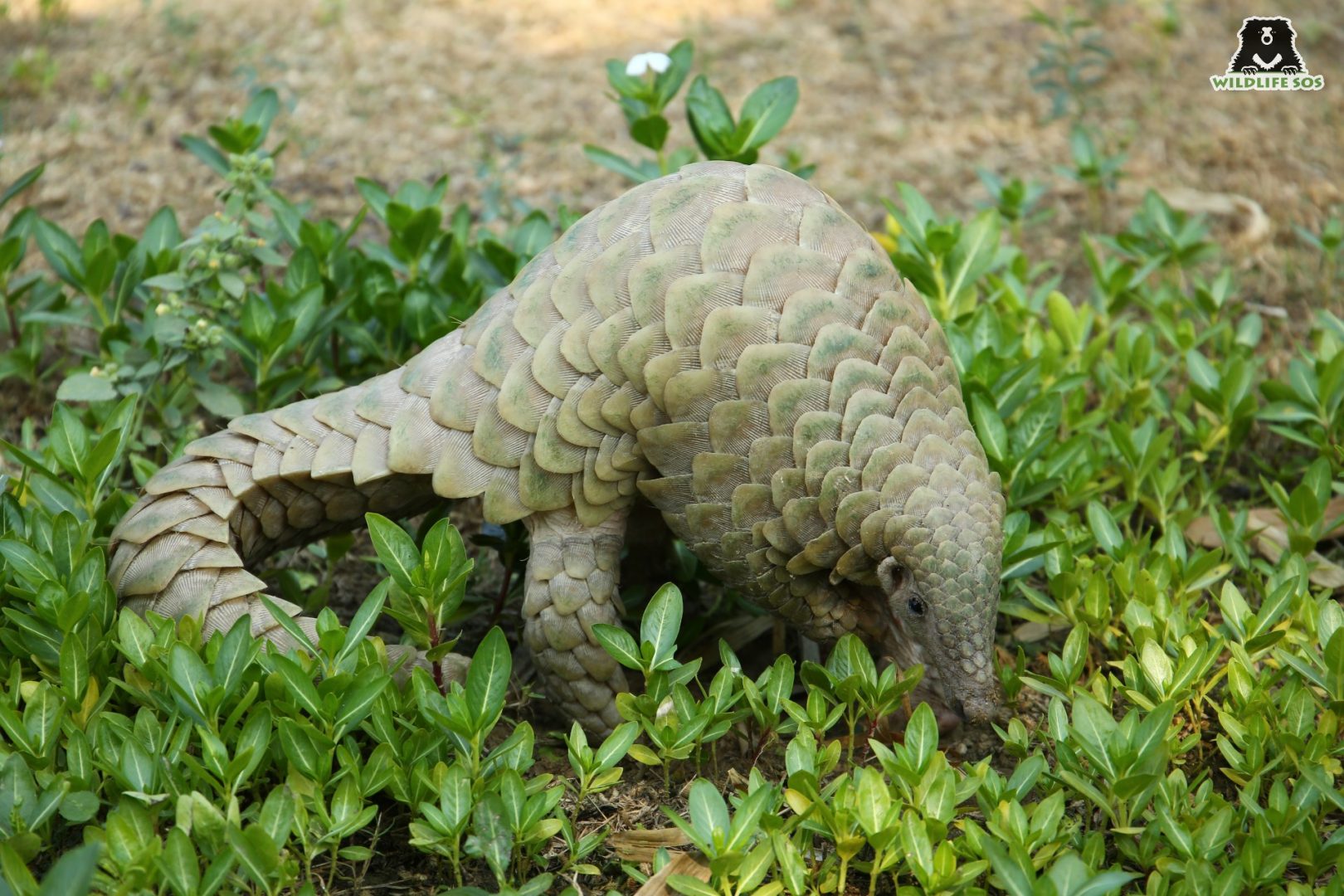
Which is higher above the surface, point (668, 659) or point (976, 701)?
point (668, 659)

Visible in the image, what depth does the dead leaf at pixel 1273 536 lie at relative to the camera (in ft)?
13.0

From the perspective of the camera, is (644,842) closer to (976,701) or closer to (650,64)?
(976,701)

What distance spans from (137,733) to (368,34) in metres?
4.89

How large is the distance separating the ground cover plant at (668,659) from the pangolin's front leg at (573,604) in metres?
0.15

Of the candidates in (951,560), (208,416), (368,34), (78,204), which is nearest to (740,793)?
(951,560)

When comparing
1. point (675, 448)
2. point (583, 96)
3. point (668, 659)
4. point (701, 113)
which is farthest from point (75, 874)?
point (583, 96)

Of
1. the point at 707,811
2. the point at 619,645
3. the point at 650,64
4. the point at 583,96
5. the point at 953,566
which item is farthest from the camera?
the point at 583,96

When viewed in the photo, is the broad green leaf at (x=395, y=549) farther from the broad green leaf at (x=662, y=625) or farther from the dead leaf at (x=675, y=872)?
the dead leaf at (x=675, y=872)

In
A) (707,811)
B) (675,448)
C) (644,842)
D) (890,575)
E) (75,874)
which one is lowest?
(644,842)

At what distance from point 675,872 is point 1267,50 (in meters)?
5.85

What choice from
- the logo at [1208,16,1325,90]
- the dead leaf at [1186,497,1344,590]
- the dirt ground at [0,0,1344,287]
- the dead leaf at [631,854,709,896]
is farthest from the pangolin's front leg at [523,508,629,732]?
the logo at [1208,16,1325,90]

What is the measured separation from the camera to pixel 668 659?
122 inches

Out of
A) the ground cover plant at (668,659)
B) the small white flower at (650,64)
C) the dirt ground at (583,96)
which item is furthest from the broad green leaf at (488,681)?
the dirt ground at (583,96)

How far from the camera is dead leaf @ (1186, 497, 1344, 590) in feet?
13.0
